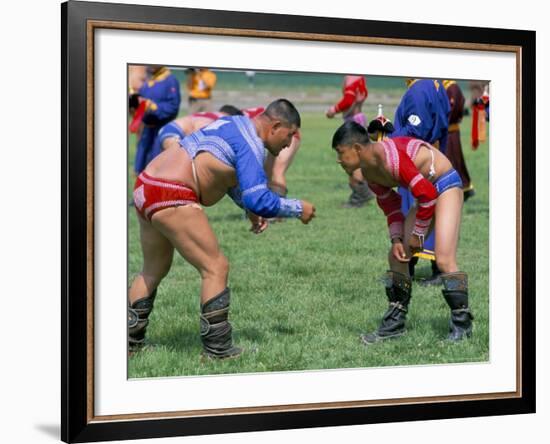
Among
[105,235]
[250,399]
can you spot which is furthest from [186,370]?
[105,235]

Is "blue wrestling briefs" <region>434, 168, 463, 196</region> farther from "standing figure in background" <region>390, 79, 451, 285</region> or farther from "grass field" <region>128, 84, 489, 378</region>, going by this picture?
"grass field" <region>128, 84, 489, 378</region>

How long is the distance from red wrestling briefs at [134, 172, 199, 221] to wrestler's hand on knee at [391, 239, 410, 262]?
3.93 feet

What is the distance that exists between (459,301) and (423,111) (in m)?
1.05

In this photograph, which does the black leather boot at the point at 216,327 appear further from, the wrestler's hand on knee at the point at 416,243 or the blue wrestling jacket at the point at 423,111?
the blue wrestling jacket at the point at 423,111

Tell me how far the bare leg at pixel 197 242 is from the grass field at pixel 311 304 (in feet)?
0.60

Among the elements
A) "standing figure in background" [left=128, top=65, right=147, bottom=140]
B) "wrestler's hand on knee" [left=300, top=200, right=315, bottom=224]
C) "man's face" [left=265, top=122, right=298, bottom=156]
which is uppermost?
"standing figure in background" [left=128, top=65, right=147, bottom=140]

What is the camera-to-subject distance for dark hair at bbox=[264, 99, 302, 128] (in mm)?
6051

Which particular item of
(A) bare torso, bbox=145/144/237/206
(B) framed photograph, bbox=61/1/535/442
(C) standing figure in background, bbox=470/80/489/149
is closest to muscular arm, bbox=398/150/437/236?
(B) framed photograph, bbox=61/1/535/442

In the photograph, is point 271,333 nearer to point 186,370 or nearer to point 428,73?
point 186,370

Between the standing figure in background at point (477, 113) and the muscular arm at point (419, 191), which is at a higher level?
the standing figure in background at point (477, 113)

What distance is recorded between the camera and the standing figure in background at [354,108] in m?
6.54

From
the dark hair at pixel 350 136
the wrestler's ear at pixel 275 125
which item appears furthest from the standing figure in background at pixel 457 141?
the wrestler's ear at pixel 275 125

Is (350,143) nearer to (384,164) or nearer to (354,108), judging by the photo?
(384,164)

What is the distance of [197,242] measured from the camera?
234 inches
